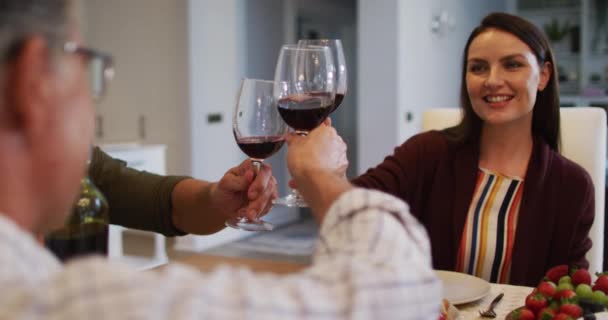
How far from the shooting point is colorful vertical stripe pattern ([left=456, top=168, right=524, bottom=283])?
1.66 metres

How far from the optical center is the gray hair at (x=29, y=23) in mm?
448

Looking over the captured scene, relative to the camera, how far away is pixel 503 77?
1746 mm

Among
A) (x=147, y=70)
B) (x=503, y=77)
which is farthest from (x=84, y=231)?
(x=147, y=70)

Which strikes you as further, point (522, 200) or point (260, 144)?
point (522, 200)

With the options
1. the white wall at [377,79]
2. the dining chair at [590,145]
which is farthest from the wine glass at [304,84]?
the white wall at [377,79]

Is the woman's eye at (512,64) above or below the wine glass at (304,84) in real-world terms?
above

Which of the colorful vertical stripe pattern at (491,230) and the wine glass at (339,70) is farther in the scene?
the colorful vertical stripe pattern at (491,230)

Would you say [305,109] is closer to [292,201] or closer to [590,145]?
[292,201]

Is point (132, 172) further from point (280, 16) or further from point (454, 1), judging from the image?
point (454, 1)

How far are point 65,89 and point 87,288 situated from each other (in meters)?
0.15

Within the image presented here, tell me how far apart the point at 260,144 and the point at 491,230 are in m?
0.85

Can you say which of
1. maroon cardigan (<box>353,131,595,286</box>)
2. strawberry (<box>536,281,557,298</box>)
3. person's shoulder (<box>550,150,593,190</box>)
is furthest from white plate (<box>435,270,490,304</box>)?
person's shoulder (<box>550,150,593,190</box>)

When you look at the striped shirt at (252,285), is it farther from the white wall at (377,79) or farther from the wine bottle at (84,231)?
the white wall at (377,79)

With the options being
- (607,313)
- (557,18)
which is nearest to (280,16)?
(557,18)
